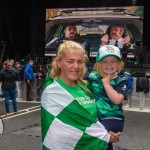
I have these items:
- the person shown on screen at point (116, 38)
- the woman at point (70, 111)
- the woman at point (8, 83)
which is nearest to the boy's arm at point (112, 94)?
the woman at point (70, 111)

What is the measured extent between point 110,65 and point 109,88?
19cm

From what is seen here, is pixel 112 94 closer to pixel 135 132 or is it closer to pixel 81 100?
pixel 81 100

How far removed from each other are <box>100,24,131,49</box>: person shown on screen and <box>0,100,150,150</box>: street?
31.6ft

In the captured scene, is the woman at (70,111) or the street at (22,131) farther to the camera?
the street at (22,131)

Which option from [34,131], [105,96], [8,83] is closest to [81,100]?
[105,96]

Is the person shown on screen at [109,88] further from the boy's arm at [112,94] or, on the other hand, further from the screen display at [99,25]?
the screen display at [99,25]

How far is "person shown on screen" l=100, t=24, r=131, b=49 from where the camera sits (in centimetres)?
2172

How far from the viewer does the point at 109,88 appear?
9.37ft

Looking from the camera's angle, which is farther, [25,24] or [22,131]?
[25,24]

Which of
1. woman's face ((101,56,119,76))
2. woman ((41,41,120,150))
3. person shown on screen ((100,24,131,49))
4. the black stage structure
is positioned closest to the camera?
woman ((41,41,120,150))

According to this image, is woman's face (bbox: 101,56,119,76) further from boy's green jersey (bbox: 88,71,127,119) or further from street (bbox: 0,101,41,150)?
street (bbox: 0,101,41,150)

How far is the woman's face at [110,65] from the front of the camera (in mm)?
2953

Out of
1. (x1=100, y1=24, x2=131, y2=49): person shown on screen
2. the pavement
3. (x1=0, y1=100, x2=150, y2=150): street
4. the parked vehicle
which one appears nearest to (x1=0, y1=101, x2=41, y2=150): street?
(x1=0, y1=100, x2=150, y2=150): street

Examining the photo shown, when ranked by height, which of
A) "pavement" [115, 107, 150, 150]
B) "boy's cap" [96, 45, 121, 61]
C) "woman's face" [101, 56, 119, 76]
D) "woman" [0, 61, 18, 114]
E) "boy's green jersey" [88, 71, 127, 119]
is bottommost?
"pavement" [115, 107, 150, 150]
